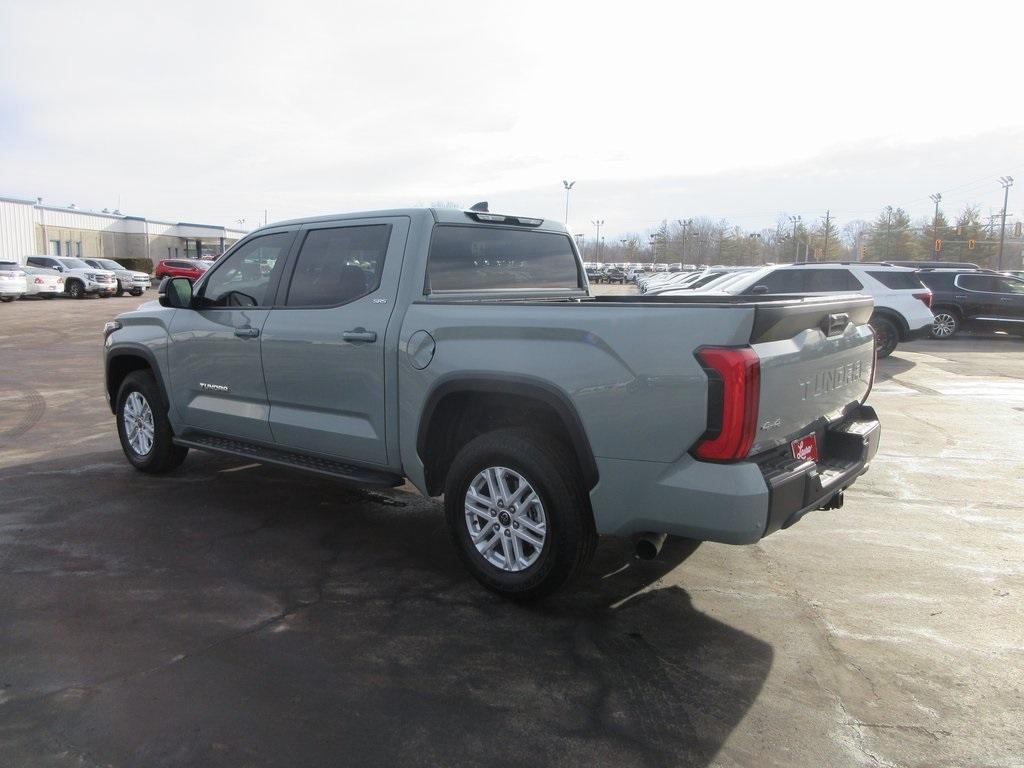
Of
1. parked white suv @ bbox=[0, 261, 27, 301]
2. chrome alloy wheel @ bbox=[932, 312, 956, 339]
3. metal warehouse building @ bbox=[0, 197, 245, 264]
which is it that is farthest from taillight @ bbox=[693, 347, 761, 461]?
metal warehouse building @ bbox=[0, 197, 245, 264]

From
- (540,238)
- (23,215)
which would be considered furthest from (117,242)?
(540,238)

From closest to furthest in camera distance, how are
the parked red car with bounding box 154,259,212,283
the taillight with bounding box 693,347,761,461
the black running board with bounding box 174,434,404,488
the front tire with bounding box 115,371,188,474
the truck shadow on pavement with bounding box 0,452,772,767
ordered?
the truck shadow on pavement with bounding box 0,452,772,767 < the taillight with bounding box 693,347,761,461 < the black running board with bounding box 174,434,404,488 < the front tire with bounding box 115,371,188,474 < the parked red car with bounding box 154,259,212,283

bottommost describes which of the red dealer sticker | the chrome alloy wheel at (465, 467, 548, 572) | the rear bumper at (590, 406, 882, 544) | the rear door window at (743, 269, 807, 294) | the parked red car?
the chrome alloy wheel at (465, 467, 548, 572)

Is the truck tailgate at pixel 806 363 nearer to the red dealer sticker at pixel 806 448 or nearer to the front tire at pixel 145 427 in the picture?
the red dealer sticker at pixel 806 448

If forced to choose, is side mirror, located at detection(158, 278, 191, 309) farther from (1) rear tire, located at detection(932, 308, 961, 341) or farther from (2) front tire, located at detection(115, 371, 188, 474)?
(1) rear tire, located at detection(932, 308, 961, 341)

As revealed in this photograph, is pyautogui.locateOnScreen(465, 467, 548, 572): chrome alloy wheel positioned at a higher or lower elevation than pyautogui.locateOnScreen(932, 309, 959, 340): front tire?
lower

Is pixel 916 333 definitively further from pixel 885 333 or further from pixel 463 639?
pixel 463 639

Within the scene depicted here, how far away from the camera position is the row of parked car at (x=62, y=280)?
2853 cm

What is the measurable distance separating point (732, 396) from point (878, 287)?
1241cm

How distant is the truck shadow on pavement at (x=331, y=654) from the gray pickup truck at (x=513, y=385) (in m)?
0.45

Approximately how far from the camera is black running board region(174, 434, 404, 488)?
4.56 metres

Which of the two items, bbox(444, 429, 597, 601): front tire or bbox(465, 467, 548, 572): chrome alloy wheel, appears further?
bbox(465, 467, 548, 572): chrome alloy wheel

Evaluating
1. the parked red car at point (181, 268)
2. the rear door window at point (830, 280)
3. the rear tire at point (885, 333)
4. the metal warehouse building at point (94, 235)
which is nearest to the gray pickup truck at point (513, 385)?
the rear door window at point (830, 280)

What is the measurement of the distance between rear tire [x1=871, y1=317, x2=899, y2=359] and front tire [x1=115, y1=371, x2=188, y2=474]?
11916 millimetres
